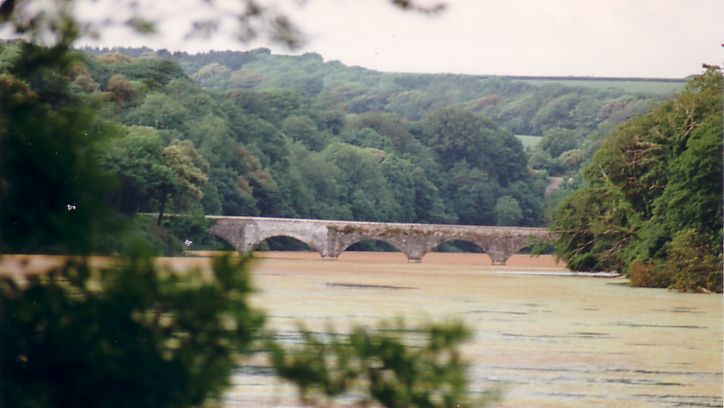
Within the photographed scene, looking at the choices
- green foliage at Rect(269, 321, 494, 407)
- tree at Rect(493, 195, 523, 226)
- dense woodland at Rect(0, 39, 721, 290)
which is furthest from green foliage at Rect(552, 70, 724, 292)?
tree at Rect(493, 195, 523, 226)

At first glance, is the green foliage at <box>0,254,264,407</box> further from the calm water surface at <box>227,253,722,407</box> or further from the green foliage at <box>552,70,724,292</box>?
the green foliage at <box>552,70,724,292</box>

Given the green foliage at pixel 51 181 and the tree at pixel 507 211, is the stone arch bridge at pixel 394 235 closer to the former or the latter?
the tree at pixel 507 211

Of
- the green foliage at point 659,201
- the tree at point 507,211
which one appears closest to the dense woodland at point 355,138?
the tree at point 507,211

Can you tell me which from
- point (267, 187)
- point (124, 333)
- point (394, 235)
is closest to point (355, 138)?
point (267, 187)

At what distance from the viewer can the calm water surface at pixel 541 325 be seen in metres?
14.9

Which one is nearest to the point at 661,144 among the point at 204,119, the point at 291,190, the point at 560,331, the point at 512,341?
the point at 560,331

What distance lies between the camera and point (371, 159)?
71688 millimetres

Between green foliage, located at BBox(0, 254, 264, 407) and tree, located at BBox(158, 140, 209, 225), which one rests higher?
green foliage, located at BBox(0, 254, 264, 407)

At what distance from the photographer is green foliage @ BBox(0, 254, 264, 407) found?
143 inches

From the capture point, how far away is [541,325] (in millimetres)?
24953

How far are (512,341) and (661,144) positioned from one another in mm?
16139

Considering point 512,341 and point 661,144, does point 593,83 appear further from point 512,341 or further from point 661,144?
point 512,341

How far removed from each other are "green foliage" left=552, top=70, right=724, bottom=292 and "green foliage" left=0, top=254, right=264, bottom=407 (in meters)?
30.3

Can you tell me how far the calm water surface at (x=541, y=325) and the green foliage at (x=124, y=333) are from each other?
0.11 metres
